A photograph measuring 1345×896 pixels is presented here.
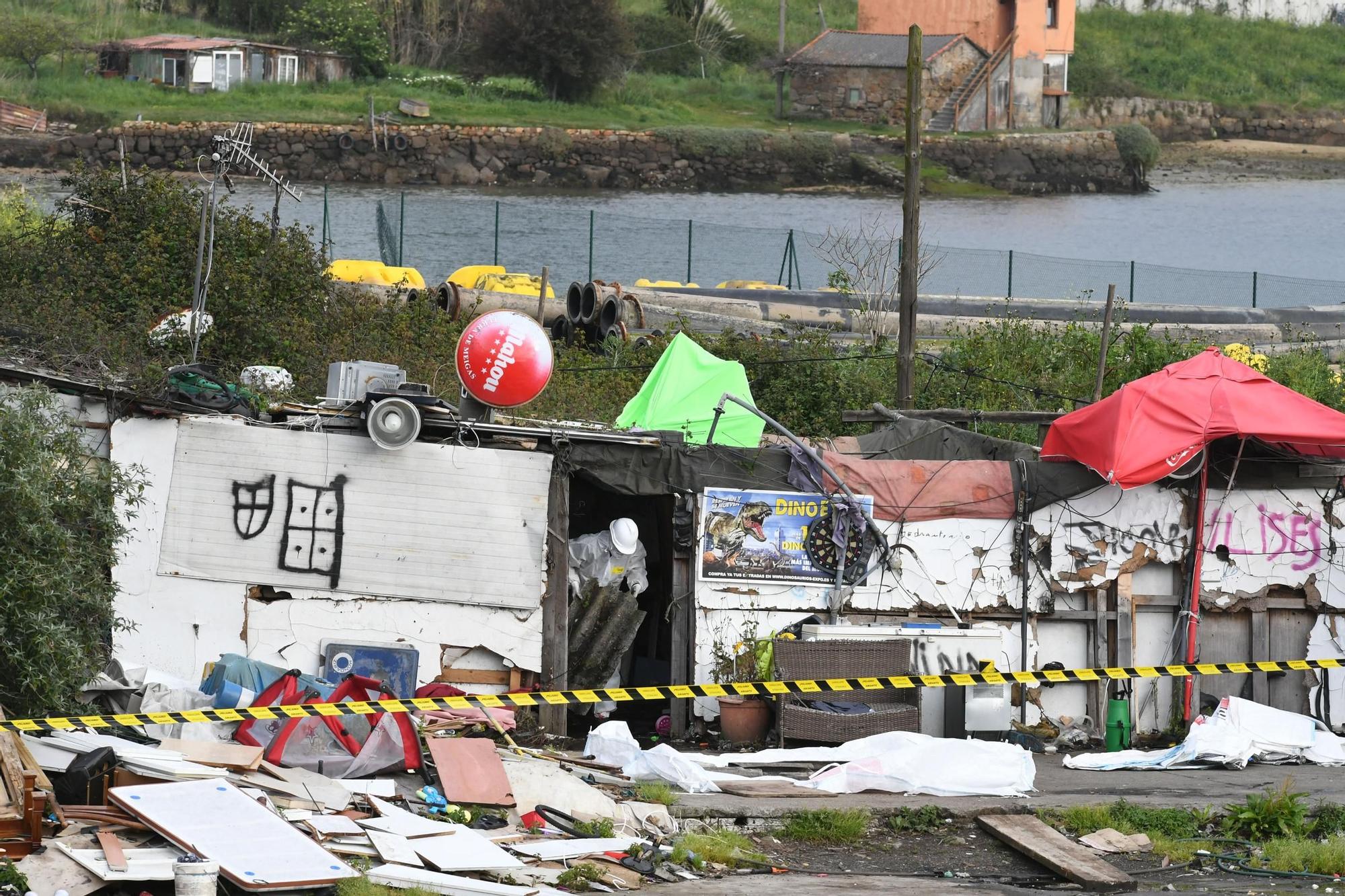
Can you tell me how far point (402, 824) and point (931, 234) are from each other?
59.2 m

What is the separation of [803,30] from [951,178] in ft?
62.0

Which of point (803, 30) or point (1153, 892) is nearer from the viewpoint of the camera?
point (1153, 892)

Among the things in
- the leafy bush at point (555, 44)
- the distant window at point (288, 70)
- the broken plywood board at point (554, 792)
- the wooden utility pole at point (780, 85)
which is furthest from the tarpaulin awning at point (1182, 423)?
the wooden utility pole at point (780, 85)

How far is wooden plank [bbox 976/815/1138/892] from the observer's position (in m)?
9.57

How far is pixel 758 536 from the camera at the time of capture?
44.9ft

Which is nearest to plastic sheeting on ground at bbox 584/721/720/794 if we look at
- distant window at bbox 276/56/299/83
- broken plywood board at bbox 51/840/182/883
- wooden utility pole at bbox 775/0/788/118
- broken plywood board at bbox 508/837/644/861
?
broken plywood board at bbox 508/837/644/861

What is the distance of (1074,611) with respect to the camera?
14.1m

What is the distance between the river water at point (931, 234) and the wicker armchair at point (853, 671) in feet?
74.8

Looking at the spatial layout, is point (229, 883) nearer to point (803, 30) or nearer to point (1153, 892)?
point (1153, 892)

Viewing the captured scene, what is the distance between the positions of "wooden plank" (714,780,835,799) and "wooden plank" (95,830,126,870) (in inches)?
168

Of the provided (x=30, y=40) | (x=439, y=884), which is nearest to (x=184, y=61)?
(x=30, y=40)

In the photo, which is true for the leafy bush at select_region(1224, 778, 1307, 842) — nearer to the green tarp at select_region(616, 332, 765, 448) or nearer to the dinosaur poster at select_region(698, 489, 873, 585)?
the dinosaur poster at select_region(698, 489, 873, 585)

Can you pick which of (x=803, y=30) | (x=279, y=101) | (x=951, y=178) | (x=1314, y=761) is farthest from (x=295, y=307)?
(x=803, y=30)

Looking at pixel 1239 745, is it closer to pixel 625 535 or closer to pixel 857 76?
pixel 625 535
